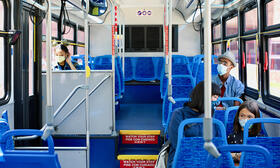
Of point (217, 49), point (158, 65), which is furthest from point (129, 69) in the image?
point (217, 49)

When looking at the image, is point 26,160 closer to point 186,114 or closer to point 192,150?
point 192,150

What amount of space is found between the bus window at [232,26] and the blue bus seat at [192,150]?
4305mm

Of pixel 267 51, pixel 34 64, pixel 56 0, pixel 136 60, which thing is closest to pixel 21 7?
pixel 34 64

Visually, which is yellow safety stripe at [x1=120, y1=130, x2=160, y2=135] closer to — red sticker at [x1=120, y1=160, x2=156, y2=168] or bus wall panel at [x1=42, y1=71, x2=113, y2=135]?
bus wall panel at [x1=42, y1=71, x2=113, y2=135]

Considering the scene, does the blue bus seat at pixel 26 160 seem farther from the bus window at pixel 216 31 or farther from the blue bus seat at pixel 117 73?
the bus window at pixel 216 31

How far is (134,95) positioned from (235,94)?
11.0ft

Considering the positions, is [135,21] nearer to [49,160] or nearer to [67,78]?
[67,78]

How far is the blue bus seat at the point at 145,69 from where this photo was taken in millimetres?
8145

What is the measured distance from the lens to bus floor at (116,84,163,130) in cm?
470

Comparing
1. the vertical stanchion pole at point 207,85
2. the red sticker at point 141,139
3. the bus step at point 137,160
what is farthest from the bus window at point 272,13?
the vertical stanchion pole at point 207,85

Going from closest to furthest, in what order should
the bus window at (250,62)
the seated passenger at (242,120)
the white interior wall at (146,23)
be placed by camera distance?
1. the seated passenger at (242,120)
2. the bus window at (250,62)
3. the white interior wall at (146,23)

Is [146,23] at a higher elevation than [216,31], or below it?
higher

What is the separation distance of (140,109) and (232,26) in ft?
8.39

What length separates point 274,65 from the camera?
410 centimetres
